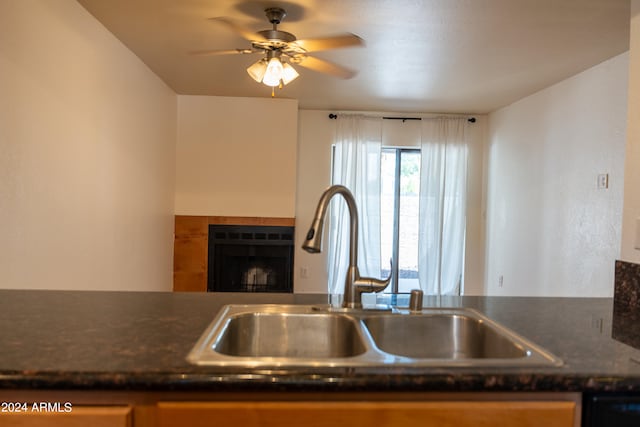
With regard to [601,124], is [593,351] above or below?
below

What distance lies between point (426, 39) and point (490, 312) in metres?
2.04

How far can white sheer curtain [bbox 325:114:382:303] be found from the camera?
16.8 ft

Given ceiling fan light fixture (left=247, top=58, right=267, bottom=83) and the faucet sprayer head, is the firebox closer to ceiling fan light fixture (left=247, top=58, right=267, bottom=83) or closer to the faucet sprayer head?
ceiling fan light fixture (left=247, top=58, right=267, bottom=83)

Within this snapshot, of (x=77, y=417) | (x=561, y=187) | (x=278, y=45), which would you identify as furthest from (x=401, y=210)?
(x=77, y=417)

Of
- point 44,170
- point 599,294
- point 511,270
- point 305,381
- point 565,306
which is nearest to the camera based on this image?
point 305,381

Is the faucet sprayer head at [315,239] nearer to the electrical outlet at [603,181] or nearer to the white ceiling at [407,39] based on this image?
the white ceiling at [407,39]

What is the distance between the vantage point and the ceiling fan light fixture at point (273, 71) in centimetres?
249

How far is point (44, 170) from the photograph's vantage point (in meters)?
2.17

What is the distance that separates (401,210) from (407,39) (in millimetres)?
2725

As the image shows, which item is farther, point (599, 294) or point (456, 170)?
point (456, 170)

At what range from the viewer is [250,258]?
493 cm

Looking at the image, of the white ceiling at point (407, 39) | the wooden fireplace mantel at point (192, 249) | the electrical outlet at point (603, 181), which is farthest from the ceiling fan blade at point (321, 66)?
the wooden fireplace mantel at point (192, 249)

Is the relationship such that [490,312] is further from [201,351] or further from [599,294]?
[599,294]

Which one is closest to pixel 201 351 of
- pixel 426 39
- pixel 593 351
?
pixel 593 351
